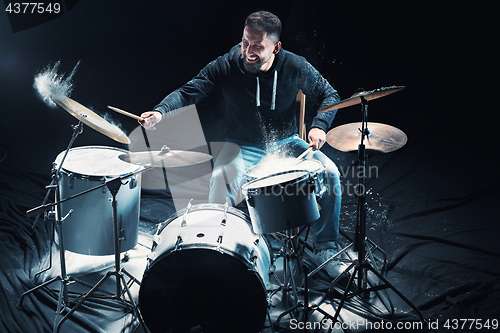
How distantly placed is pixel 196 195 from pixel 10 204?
159 cm

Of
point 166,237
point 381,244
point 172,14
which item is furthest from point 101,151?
point 381,244

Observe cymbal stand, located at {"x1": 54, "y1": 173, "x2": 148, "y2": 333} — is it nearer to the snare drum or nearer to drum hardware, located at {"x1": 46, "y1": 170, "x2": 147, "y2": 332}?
drum hardware, located at {"x1": 46, "y1": 170, "x2": 147, "y2": 332}

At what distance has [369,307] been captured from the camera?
2.08 meters

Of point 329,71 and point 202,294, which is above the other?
point 329,71

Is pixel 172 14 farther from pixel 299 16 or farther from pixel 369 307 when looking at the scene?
pixel 369 307

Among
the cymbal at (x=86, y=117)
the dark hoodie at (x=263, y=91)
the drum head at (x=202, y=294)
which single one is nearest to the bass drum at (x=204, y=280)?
the drum head at (x=202, y=294)

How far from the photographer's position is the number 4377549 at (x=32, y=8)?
3.84 m

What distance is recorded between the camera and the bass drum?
167 cm

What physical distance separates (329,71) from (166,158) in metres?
2.62

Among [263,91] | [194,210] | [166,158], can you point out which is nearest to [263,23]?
[263,91]

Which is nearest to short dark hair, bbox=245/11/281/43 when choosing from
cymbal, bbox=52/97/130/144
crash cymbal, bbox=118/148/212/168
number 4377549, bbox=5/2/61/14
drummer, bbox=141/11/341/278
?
drummer, bbox=141/11/341/278

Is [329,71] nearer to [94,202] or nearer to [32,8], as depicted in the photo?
[94,202]

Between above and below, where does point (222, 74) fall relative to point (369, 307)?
above

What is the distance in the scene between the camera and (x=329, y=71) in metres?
3.87
